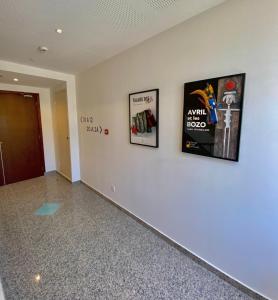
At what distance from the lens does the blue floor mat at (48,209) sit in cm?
288

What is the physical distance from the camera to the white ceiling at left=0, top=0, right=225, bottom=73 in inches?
59.9

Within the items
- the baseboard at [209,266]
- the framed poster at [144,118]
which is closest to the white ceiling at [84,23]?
the framed poster at [144,118]

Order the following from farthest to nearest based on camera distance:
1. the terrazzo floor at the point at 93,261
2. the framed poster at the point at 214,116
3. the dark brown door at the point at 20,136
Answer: the dark brown door at the point at 20,136 → the terrazzo floor at the point at 93,261 → the framed poster at the point at 214,116

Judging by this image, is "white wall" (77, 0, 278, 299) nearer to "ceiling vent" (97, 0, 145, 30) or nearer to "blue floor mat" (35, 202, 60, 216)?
"ceiling vent" (97, 0, 145, 30)

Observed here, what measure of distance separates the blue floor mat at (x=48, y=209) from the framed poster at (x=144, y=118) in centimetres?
181

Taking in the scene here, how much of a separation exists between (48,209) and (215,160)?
2.80m

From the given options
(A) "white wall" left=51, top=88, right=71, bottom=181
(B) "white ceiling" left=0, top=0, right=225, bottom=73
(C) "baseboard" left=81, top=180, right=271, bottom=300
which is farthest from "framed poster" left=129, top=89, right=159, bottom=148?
(A) "white wall" left=51, top=88, right=71, bottom=181

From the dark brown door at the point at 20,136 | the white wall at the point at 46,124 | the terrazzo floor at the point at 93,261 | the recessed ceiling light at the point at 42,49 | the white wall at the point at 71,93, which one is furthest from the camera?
the white wall at the point at 46,124

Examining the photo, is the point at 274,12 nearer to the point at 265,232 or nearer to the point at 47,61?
the point at 265,232

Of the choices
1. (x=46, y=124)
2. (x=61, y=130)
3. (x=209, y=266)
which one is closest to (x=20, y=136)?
(x=46, y=124)

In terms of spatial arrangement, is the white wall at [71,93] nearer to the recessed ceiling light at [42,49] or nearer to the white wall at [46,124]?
the recessed ceiling light at [42,49]

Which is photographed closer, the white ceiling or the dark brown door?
the white ceiling

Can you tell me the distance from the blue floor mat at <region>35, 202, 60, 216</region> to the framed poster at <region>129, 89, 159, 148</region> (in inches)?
71.1

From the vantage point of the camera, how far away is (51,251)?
6.75 feet
